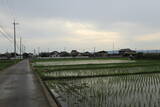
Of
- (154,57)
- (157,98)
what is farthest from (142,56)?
(157,98)

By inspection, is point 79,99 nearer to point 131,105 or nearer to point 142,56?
point 131,105

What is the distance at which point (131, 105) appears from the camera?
6910 mm

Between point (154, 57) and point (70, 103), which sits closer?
point (70, 103)

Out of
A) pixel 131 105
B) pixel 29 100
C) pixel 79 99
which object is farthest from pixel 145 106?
pixel 29 100

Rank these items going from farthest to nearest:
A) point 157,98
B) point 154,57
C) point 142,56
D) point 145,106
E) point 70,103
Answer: point 142,56
point 154,57
point 157,98
point 70,103
point 145,106

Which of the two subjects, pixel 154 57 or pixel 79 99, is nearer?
pixel 79 99

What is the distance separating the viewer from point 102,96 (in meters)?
8.34

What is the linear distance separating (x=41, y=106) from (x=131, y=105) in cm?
311

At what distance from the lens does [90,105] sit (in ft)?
22.7

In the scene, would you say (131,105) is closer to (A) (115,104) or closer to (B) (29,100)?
(A) (115,104)

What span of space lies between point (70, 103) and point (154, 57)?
47.3 meters

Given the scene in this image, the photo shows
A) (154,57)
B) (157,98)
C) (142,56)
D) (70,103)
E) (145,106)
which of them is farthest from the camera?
(142,56)

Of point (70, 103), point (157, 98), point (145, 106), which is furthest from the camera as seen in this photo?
point (157, 98)

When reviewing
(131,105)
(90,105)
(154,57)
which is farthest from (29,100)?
(154,57)
